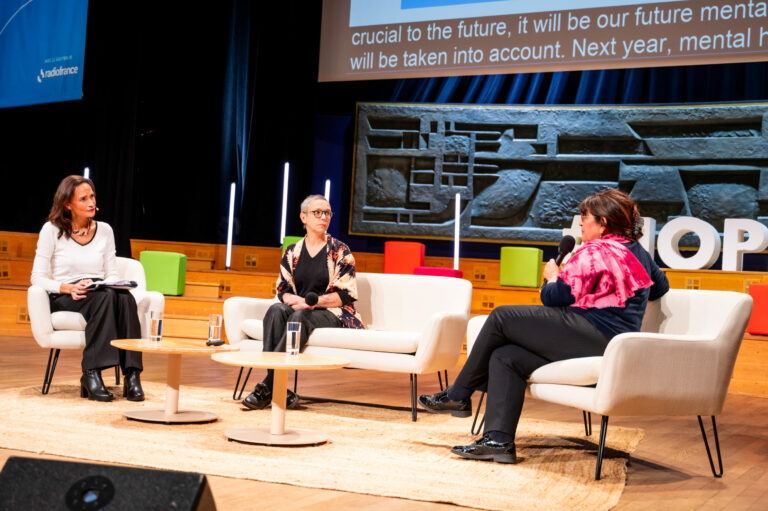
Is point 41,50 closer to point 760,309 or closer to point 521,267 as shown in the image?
point 521,267

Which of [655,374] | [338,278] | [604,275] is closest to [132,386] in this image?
[338,278]

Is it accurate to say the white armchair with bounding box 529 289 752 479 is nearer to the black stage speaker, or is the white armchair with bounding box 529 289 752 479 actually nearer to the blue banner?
the black stage speaker

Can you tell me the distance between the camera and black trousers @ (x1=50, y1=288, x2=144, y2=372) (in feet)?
13.1

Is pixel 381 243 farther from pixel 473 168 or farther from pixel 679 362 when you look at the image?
pixel 679 362

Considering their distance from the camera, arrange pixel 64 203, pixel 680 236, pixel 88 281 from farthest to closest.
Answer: pixel 680 236
pixel 64 203
pixel 88 281

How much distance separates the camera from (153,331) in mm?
3559

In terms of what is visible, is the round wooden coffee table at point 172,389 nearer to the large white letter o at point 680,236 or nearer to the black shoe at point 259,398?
the black shoe at point 259,398

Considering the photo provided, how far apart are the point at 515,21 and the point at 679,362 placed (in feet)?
13.4

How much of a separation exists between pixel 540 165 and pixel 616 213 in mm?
4903

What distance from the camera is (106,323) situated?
401 centimetres

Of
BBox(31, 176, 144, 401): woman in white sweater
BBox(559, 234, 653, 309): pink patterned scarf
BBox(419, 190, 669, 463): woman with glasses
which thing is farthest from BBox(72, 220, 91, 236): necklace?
BBox(559, 234, 653, 309): pink patterned scarf

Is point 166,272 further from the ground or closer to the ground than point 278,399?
further from the ground

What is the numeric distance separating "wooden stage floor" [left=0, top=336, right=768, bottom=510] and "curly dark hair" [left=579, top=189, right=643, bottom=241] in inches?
33.9

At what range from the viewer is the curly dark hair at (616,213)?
314cm
